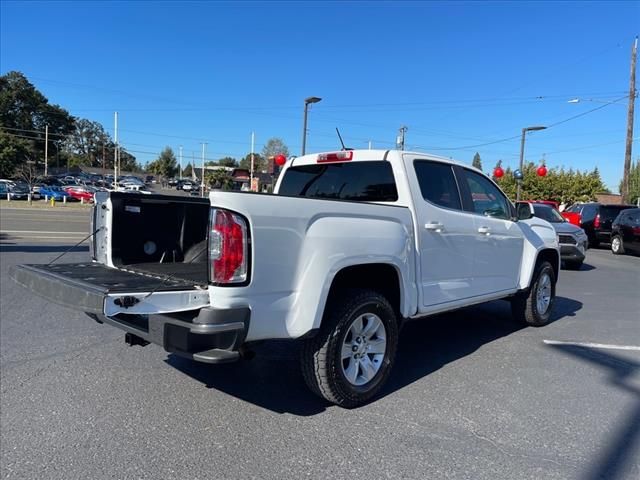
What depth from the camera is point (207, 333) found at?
109 inches

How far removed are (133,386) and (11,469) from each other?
118cm

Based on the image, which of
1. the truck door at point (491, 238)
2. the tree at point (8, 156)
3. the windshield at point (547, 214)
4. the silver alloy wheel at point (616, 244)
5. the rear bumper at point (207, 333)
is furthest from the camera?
the tree at point (8, 156)

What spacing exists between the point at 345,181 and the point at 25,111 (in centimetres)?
12064

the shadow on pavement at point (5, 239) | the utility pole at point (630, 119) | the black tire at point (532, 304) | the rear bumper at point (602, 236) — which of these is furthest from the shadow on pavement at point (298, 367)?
the utility pole at point (630, 119)

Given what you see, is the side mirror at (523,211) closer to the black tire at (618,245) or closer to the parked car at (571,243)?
the parked car at (571,243)

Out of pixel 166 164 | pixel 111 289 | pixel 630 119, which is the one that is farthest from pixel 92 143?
pixel 111 289

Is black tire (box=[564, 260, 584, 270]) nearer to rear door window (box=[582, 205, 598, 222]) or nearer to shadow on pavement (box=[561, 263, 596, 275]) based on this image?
shadow on pavement (box=[561, 263, 596, 275])

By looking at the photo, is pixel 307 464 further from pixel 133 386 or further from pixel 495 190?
pixel 495 190

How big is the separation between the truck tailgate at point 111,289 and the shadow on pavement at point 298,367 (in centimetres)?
73

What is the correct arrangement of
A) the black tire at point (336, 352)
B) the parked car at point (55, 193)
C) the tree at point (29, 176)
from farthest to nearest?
Result: the parked car at point (55, 193) → the tree at point (29, 176) → the black tire at point (336, 352)

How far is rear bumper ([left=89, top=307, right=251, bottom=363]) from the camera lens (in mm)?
2799

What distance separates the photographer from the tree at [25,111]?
100875mm

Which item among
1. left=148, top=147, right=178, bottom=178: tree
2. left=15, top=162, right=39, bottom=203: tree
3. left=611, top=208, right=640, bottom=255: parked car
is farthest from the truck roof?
left=148, top=147, right=178, bottom=178: tree

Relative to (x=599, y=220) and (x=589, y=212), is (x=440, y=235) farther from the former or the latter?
(x=589, y=212)
